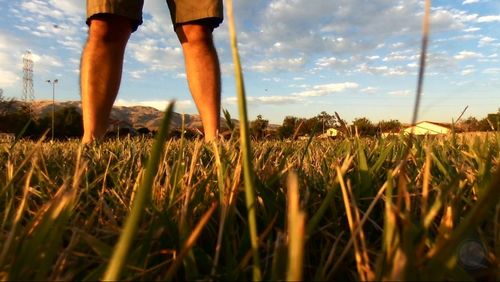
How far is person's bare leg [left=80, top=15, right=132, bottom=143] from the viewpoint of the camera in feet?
10.0

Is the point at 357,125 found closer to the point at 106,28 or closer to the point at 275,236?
the point at 275,236

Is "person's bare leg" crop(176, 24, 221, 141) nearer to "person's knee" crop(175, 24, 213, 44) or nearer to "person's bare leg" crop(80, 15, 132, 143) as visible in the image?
"person's knee" crop(175, 24, 213, 44)

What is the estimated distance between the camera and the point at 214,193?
97 centimetres

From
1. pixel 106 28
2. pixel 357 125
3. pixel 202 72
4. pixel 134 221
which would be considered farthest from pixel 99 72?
pixel 134 221

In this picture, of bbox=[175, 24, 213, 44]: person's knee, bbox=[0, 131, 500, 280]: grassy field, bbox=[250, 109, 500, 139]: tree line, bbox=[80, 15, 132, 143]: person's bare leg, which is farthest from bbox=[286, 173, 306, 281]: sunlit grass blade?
bbox=[175, 24, 213, 44]: person's knee

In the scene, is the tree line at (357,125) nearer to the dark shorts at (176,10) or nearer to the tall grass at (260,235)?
Answer: the tall grass at (260,235)

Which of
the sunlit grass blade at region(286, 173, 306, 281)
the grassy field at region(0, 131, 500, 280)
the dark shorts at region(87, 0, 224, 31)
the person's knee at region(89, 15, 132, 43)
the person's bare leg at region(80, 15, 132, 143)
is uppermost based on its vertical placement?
the dark shorts at region(87, 0, 224, 31)

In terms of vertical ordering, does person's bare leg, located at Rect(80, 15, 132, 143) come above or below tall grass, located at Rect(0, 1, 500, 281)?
above

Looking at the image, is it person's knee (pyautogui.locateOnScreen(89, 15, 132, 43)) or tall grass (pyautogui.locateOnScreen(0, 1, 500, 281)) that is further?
person's knee (pyautogui.locateOnScreen(89, 15, 132, 43))

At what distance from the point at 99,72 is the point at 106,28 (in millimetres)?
305

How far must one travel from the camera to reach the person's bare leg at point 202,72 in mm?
3307

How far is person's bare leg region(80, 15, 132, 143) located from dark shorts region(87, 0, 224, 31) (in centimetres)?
7

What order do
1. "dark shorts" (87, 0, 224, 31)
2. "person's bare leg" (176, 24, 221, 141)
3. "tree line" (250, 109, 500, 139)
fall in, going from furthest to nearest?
"person's bare leg" (176, 24, 221, 141)
"dark shorts" (87, 0, 224, 31)
"tree line" (250, 109, 500, 139)

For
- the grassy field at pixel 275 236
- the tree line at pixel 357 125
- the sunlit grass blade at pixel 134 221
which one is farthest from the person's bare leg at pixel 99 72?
the sunlit grass blade at pixel 134 221
